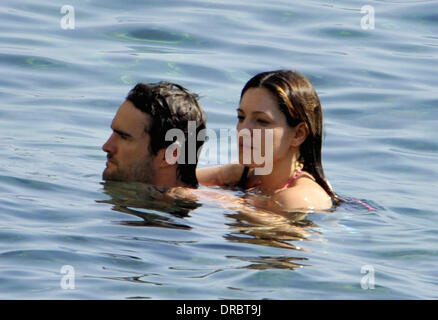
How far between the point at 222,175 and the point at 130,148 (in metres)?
0.84

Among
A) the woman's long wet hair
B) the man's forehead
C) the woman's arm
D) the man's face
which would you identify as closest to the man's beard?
the man's face

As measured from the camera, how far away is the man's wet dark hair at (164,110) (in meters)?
6.69

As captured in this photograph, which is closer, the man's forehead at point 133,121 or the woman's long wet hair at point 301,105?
the woman's long wet hair at point 301,105

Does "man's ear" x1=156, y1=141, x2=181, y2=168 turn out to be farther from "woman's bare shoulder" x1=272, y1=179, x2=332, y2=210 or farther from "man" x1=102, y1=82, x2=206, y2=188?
"woman's bare shoulder" x1=272, y1=179, x2=332, y2=210

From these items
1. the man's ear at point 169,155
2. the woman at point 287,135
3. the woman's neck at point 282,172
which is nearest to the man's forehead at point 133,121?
the man's ear at point 169,155

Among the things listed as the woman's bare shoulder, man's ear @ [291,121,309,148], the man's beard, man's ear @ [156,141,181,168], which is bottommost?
the woman's bare shoulder

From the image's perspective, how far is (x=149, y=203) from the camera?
6484mm

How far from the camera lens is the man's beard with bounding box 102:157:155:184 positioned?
266 inches

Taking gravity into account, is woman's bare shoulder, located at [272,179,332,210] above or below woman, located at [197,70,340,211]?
below

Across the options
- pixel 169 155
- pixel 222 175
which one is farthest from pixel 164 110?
pixel 222 175

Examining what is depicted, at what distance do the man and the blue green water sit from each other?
0.56 ft

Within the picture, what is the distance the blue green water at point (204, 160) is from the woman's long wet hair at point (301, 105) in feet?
1.18

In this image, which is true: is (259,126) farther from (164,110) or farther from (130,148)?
(130,148)

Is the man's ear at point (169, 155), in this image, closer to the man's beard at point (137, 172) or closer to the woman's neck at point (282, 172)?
the man's beard at point (137, 172)
